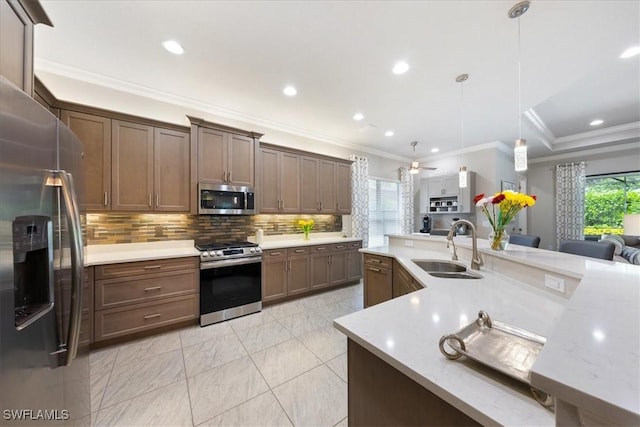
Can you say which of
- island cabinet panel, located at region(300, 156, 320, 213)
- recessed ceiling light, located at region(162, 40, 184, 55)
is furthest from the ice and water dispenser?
island cabinet panel, located at region(300, 156, 320, 213)

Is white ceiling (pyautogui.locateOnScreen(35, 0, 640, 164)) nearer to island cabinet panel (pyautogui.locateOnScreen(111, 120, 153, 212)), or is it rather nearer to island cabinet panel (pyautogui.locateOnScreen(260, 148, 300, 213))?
island cabinet panel (pyautogui.locateOnScreen(111, 120, 153, 212))

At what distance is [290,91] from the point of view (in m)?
2.94

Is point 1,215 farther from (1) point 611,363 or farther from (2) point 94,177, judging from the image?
(2) point 94,177

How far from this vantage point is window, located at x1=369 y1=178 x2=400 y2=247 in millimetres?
5461

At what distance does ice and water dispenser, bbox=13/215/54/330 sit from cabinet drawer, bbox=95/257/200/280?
167 cm

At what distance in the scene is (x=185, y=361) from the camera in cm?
211

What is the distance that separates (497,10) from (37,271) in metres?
3.16

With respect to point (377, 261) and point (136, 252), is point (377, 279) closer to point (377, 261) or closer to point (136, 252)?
point (377, 261)

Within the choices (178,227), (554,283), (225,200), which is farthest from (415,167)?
(178,227)

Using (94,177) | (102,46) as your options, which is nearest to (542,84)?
(102,46)

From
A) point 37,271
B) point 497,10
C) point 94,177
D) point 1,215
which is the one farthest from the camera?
point 94,177

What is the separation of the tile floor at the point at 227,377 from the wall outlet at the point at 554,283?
1521 mm

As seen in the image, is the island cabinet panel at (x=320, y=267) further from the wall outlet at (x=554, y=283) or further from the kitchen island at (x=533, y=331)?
the wall outlet at (x=554, y=283)

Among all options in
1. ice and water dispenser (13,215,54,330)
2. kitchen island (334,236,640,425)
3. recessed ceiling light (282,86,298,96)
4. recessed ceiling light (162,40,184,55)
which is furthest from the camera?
recessed ceiling light (282,86,298,96)
